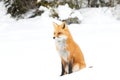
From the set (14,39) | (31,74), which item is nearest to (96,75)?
(31,74)

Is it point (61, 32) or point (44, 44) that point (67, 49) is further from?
point (44, 44)

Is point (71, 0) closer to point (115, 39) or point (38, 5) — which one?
point (38, 5)

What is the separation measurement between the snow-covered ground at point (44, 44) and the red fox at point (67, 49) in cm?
49

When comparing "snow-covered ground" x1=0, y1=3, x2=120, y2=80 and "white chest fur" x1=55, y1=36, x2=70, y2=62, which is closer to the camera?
"white chest fur" x1=55, y1=36, x2=70, y2=62

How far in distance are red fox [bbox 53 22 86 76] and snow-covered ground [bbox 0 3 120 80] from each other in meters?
0.49

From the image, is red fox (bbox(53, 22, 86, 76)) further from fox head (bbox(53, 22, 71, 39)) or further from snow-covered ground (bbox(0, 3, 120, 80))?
snow-covered ground (bbox(0, 3, 120, 80))

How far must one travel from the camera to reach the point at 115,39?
912 cm

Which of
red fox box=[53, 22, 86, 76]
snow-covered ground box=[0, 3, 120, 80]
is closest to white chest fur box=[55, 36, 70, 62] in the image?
red fox box=[53, 22, 86, 76]

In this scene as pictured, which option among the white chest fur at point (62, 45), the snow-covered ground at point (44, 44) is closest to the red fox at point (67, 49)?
the white chest fur at point (62, 45)

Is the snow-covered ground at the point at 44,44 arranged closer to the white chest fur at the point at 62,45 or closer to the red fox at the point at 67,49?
the red fox at the point at 67,49

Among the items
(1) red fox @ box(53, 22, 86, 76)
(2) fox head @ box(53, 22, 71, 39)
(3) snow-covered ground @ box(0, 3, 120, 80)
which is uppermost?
(2) fox head @ box(53, 22, 71, 39)

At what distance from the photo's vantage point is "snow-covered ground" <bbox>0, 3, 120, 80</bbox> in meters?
7.75

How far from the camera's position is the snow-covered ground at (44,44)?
25.4 ft

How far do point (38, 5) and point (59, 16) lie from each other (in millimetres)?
1362
